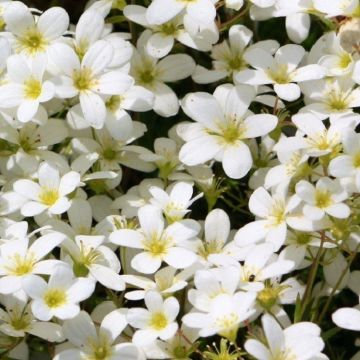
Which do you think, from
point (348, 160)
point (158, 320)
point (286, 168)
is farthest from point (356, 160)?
point (158, 320)

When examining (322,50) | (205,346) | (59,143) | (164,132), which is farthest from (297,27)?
(205,346)

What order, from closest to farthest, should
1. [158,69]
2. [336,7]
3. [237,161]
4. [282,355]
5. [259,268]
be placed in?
[282,355] → [259,268] → [237,161] → [336,7] → [158,69]

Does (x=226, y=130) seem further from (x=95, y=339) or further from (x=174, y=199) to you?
(x=95, y=339)

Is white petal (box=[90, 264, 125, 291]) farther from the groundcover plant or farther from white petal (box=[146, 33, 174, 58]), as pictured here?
white petal (box=[146, 33, 174, 58])

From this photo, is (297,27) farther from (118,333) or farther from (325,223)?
(118,333)

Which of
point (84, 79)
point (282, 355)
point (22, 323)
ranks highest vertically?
point (84, 79)

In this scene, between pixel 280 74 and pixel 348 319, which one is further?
pixel 280 74

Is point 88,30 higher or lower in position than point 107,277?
higher
